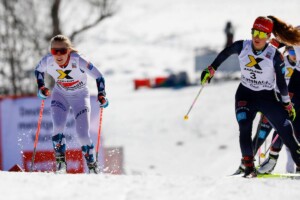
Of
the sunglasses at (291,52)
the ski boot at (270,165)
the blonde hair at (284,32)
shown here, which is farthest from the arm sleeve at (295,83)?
the blonde hair at (284,32)

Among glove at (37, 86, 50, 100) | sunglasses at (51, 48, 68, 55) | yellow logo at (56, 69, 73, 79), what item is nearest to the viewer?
sunglasses at (51, 48, 68, 55)

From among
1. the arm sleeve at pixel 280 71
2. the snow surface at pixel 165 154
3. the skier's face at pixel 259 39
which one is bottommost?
the snow surface at pixel 165 154

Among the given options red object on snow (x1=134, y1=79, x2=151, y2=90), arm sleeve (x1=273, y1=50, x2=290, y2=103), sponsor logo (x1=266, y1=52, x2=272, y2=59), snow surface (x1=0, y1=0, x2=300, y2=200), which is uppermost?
sponsor logo (x1=266, y1=52, x2=272, y2=59)

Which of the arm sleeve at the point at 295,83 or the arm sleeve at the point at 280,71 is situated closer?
the arm sleeve at the point at 280,71

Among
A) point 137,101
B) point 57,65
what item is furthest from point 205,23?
point 57,65

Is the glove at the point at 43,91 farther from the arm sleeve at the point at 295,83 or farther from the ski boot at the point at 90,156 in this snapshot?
the arm sleeve at the point at 295,83

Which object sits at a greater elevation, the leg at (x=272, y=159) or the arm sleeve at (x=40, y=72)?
the arm sleeve at (x=40, y=72)

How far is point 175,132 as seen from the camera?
22.8 m

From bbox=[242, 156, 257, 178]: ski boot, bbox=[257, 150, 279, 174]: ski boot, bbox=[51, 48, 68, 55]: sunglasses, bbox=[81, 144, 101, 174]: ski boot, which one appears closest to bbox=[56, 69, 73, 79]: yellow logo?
bbox=[51, 48, 68, 55]: sunglasses

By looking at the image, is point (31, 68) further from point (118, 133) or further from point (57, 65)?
point (57, 65)

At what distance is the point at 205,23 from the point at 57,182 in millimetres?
102230

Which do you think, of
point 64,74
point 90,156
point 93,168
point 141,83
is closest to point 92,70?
point 64,74

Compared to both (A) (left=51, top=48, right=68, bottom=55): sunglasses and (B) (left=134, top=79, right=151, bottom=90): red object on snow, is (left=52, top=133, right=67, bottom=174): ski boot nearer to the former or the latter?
(A) (left=51, top=48, right=68, bottom=55): sunglasses

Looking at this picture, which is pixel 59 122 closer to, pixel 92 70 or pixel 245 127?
pixel 92 70
